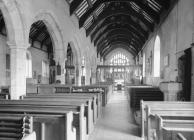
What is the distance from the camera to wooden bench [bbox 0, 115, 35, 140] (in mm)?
2170

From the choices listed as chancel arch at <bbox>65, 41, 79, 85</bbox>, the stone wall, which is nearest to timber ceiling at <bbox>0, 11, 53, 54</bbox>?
chancel arch at <bbox>65, 41, 79, 85</bbox>

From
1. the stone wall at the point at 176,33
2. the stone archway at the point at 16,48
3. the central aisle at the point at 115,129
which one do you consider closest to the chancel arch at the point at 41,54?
the stone archway at the point at 16,48

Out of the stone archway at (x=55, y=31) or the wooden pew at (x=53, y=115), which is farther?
the stone archway at (x=55, y=31)

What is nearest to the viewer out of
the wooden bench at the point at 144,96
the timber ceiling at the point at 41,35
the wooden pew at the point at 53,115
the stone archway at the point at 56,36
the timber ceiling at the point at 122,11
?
the wooden pew at the point at 53,115

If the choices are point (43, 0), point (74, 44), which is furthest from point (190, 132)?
point (74, 44)

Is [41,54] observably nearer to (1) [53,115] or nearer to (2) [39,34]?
(2) [39,34]

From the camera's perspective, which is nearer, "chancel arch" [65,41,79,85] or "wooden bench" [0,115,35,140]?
"wooden bench" [0,115,35,140]

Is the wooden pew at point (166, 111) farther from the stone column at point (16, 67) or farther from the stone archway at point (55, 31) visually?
the stone archway at point (55, 31)

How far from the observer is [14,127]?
2.23 metres

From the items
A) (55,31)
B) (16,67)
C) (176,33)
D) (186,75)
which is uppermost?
(55,31)

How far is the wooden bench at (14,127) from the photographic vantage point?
2.17 metres

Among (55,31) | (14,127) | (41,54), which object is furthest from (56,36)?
(41,54)

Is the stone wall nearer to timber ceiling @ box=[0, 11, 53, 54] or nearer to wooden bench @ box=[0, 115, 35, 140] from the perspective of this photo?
wooden bench @ box=[0, 115, 35, 140]

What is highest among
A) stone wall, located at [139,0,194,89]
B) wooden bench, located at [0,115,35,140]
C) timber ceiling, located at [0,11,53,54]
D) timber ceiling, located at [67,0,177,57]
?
timber ceiling, located at [67,0,177,57]
